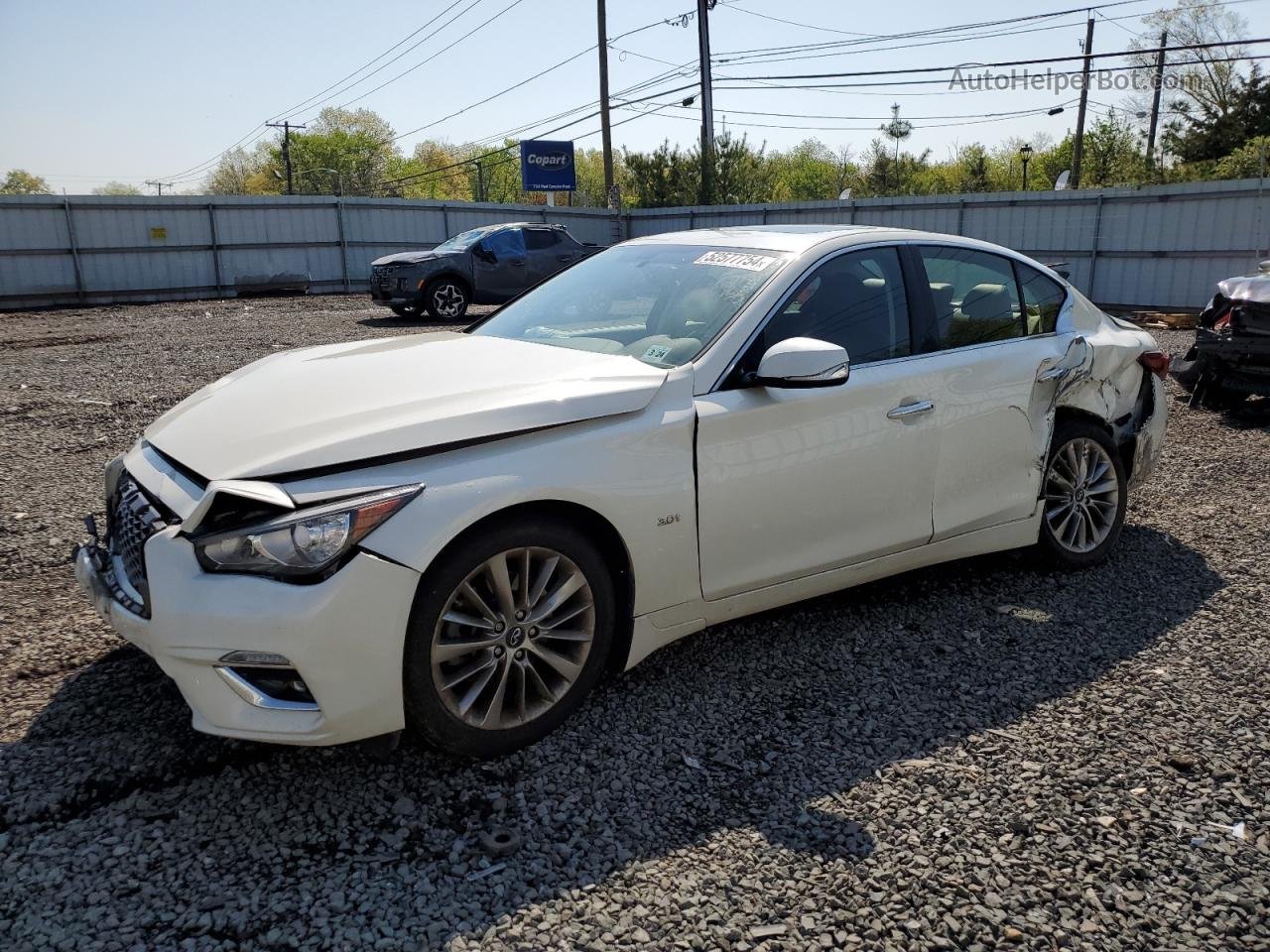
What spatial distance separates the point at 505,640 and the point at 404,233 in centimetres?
2411

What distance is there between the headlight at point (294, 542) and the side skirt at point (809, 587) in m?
1.06

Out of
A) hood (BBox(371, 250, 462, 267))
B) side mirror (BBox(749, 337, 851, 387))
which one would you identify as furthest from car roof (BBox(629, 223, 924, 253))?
hood (BBox(371, 250, 462, 267))

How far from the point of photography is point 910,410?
3.88 metres

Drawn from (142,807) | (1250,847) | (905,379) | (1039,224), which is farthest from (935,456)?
(1039,224)

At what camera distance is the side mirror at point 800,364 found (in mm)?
3367

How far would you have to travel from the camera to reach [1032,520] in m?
4.49

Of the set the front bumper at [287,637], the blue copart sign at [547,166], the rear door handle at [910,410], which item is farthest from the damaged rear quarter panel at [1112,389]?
the blue copart sign at [547,166]

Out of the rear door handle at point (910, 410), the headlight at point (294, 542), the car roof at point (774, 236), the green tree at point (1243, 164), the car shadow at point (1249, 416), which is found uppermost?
the green tree at point (1243, 164)

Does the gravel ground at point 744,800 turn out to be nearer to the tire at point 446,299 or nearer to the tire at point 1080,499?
the tire at point 1080,499

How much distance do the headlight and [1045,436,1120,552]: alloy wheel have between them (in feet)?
10.8

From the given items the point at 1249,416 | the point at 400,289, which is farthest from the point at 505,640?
the point at 400,289

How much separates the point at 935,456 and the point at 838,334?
0.65 m

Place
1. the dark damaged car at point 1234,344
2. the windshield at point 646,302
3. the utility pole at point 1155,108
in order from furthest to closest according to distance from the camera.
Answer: the utility pole at point 1155,108 < the dark damaged car at point 1234,344 < the windshield at point 646,302

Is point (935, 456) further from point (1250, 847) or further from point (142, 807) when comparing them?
point (142, 807)
